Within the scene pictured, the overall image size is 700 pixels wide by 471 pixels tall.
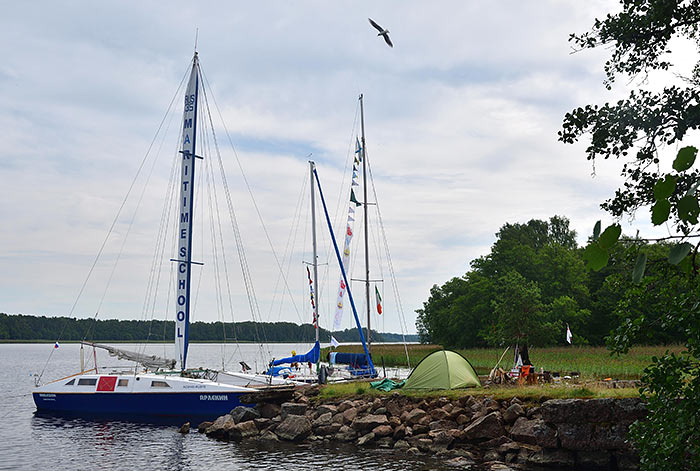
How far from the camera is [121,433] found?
28531 millimetres

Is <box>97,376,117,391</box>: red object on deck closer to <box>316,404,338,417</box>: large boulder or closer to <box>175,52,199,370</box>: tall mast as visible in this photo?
<box>175,52,199,370</box>: tall mast

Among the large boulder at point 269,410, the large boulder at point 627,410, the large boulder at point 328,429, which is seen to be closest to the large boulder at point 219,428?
the large boulder at point 269,410

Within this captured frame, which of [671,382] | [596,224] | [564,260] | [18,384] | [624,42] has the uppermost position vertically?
[564,260]

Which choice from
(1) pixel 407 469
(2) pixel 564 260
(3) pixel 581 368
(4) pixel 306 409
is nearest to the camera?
(1) pixel 407 469

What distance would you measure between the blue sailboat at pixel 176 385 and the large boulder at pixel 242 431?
282cm

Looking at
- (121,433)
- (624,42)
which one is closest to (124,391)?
(121,433)

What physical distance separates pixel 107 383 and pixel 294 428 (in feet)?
46.0

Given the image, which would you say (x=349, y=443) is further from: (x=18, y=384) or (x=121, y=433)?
(x=18, y=384)

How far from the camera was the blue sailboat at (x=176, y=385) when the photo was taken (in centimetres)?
3189

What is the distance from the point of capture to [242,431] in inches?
Answer: 1048

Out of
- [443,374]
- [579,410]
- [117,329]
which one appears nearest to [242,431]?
[443,374]

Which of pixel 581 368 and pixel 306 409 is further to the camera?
pixel 581 368

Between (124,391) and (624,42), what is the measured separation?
30947 millimetres

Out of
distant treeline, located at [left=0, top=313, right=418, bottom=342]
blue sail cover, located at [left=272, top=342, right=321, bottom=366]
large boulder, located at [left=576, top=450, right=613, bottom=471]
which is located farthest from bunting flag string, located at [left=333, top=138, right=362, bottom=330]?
distant treeline, located at [left=0, top=313, right=418, bottom=342]
